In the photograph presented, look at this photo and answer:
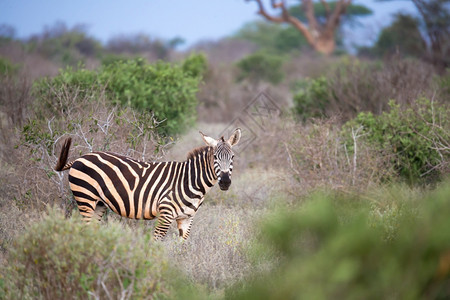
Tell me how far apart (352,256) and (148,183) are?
3300 millimetres

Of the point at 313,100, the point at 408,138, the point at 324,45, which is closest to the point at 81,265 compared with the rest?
the point at 408,138

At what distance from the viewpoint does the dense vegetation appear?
2975 mm

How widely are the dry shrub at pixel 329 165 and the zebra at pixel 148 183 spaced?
6.86 feet

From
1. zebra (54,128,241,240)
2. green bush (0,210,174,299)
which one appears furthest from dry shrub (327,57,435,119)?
green bush (0,210,174,299)

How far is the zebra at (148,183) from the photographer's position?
565 cm

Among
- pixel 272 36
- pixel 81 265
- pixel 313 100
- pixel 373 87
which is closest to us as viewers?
pixel 81 265

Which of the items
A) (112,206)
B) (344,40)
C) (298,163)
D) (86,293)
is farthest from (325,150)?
(344,40)

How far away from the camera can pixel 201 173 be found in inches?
235

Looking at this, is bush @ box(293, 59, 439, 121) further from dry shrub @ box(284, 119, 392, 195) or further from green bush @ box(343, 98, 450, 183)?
dry shrub @ box(284, 119, 392, 195)

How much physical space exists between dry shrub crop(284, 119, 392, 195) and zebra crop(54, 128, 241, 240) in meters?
2.09

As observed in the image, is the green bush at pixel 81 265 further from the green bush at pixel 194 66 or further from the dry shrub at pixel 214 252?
the green bush at pixel 194 66

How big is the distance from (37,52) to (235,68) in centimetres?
1308

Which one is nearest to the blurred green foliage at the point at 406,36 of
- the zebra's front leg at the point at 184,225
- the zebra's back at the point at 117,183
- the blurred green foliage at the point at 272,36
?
the blurred green foliage at the point at 272,36

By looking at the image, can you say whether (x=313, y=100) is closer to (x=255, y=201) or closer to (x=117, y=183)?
(x=255, y=201)
